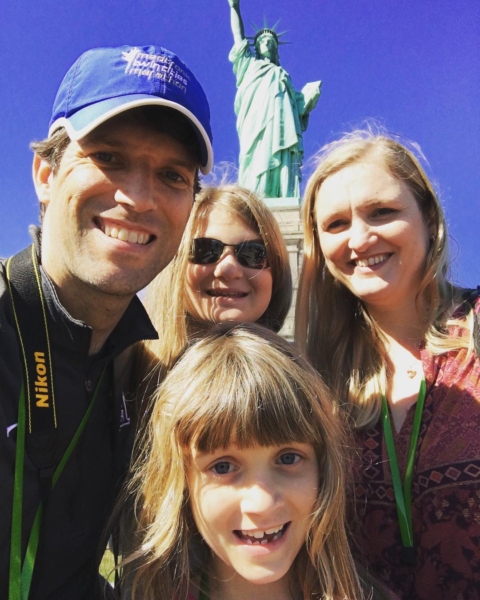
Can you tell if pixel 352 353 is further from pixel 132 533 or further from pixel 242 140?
pixel 242 140

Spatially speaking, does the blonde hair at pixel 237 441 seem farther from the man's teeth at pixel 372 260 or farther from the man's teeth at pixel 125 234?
the man's teeth at pixel 372 260

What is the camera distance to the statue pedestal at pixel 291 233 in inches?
316

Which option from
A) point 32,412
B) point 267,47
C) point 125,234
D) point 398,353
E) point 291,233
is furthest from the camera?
A: point 267,47

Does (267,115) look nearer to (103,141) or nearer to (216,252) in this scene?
(216,252)

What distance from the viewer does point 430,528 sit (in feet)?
5.84

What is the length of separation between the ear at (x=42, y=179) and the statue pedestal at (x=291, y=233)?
5516 mm

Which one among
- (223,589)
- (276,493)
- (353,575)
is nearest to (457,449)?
(353,575)

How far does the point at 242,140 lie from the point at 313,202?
10357 millimetres

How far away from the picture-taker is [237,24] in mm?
12766

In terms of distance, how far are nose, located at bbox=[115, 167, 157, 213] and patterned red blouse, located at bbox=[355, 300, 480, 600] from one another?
1185 mm

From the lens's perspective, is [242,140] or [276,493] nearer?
[276,493]

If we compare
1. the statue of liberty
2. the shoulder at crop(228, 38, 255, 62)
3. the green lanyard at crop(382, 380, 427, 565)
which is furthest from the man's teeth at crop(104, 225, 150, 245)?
the shoulder at crop(228, 38, 255, 62)

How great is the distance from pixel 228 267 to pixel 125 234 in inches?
32.3

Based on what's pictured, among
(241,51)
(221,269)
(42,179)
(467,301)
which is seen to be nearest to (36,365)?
(42,179)
